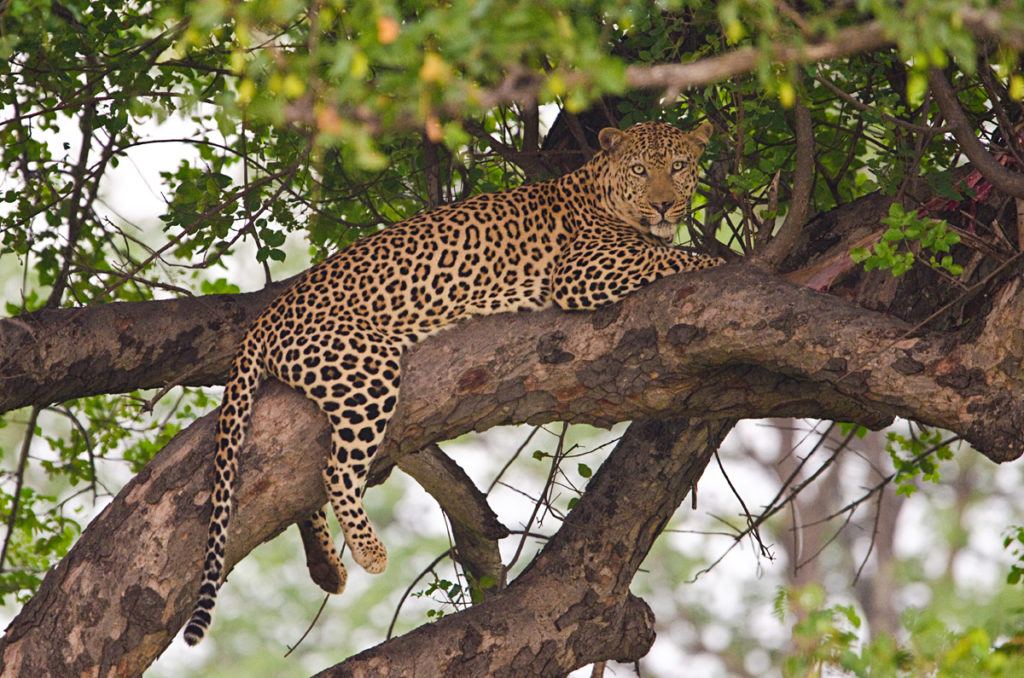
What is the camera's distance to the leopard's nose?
7516mm

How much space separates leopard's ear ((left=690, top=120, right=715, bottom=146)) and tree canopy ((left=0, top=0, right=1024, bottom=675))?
0.26ft

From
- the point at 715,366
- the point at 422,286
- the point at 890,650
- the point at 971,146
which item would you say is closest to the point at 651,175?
the point at 422,286

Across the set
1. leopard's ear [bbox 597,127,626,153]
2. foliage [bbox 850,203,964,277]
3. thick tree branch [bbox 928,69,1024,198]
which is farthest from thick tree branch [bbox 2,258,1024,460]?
leopard's ear [bbox 597,127,626,153]

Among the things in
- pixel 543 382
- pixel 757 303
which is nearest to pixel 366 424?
pixel 543 382

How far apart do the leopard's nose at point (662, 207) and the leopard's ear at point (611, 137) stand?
16.3 inches

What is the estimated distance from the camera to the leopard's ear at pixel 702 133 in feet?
25.3

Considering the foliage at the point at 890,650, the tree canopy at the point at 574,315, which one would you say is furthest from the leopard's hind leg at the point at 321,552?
the foliage at the point at 890,650

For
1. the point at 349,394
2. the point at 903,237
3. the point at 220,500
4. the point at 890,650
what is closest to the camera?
the point at 890,650

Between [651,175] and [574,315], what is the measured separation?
4.11ft

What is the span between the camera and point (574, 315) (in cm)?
659

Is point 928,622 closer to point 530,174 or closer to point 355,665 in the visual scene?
point 355,665

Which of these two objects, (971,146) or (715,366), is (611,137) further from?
(971,146)

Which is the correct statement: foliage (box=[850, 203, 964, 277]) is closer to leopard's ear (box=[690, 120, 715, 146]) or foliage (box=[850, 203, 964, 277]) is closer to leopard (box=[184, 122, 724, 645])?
leopard (box=[184, 122, 724, 645])

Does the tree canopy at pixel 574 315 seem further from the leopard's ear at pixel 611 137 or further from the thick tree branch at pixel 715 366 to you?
the leopard's ear at pixel 611 137
